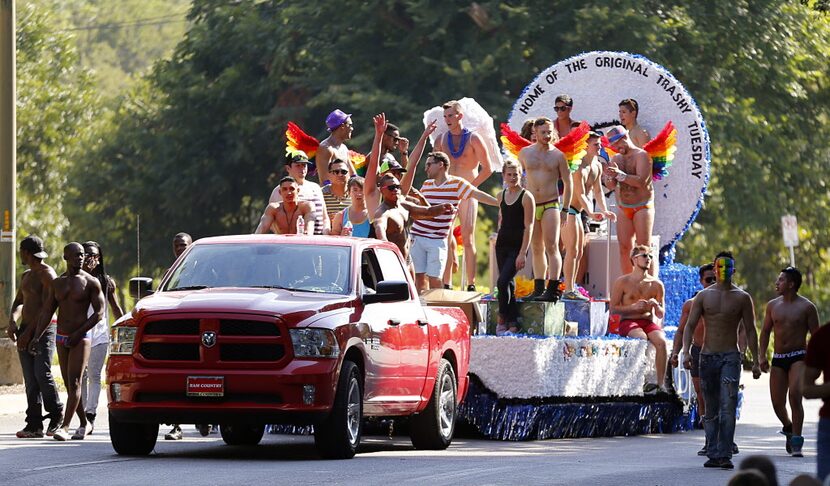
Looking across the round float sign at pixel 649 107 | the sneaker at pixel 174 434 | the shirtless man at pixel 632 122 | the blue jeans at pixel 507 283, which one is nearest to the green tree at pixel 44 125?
the round float sign at pixel 649 107

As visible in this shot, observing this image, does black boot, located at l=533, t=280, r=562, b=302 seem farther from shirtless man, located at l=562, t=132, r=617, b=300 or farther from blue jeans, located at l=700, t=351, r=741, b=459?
blue jeans, located at l=700, t=351, r=741, b=459

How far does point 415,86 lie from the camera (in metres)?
39.8

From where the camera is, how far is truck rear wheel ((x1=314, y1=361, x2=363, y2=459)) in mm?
15070

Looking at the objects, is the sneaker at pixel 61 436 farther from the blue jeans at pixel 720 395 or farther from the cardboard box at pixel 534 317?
the blue jeans at pixel 720 395

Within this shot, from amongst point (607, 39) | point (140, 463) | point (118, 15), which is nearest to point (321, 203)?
point (140, 463)

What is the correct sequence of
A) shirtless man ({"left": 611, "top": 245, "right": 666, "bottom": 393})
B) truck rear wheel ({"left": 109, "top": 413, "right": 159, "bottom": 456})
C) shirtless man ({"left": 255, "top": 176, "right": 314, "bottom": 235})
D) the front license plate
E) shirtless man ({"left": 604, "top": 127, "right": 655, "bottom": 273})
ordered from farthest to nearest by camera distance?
shirtless man ({"left": 604, "top": 127, "right": 655, "bottom": 273}) < shirtless man ({"left": 611, "top": 245, "right": 666, "bottom": 393}) < shirtless man ({"left": 255, "top": 176, "right": 314, "bottom": 235}) < truck rear wheel ({"left": 109, "top": 413, "right": 159, "bottom": 456}) < the front license plate

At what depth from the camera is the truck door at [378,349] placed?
15.6m

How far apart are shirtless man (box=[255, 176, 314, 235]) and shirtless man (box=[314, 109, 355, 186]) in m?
2.41

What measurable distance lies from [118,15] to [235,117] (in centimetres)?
9001

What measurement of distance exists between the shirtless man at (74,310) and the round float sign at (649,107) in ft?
30.0

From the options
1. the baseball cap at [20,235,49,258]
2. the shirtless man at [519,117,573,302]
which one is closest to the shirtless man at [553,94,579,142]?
the shirtless man at [519,117,573,302]

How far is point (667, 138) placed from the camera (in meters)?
23.5

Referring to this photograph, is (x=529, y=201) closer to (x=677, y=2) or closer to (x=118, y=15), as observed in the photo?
(x=677, y=2)

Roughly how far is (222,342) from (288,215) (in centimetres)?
450
